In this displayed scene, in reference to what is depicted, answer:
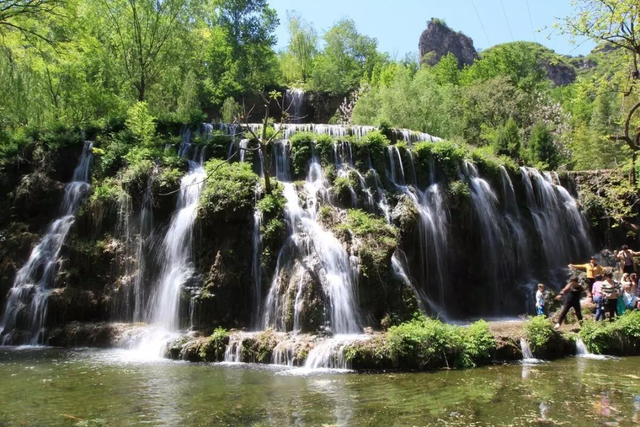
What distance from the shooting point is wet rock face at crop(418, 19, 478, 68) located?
9925cm

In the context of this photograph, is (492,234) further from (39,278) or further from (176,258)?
(39,278)

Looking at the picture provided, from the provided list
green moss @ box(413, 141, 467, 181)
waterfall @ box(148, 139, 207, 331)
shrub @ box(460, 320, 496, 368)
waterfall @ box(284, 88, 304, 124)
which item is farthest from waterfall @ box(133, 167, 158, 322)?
waterfall @ box(284, 88, 304, 124)

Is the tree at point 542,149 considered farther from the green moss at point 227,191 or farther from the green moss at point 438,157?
the green moss at point 227,191

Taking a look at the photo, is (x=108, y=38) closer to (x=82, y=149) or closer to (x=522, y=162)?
(x=82, y=149)

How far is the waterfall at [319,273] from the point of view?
13.3 meters

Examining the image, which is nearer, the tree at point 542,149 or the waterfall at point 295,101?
A: the tree at point 542,149

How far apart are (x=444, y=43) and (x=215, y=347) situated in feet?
325

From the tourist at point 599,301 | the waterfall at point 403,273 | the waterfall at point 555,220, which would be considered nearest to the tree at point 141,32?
the waterfall at point 403,273

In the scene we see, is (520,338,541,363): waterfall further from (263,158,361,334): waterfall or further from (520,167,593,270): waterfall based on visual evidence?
(520,167,593,270): waterfall

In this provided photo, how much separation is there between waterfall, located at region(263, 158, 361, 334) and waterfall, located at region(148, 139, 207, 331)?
273 cm

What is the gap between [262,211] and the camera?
50.5 ft

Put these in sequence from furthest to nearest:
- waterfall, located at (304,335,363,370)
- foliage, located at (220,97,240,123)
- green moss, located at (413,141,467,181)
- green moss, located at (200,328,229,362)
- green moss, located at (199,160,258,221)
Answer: foliage, located at (220,97,240,123)
green moss, located at (413,141,467,181)
green moss, located at (199,160,258,221)
green moss, located at (200,328,229,362)
waterfall, located at (304,335,363,370)

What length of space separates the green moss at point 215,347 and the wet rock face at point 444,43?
312 ft

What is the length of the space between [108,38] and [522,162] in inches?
991
